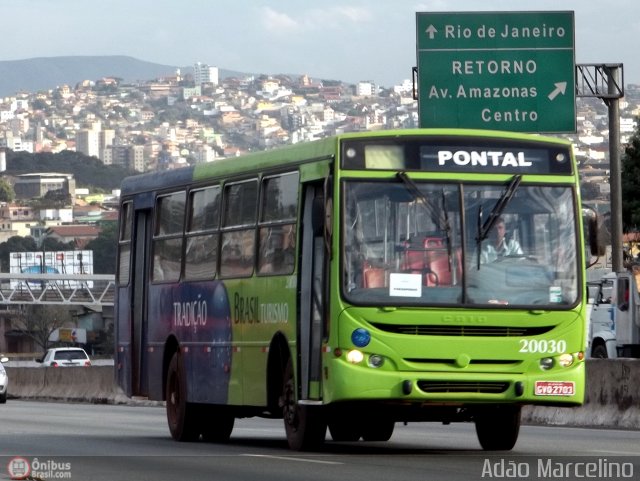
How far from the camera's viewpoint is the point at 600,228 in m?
17.9

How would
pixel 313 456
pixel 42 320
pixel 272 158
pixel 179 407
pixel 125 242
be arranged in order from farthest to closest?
pixel 42 320 < pixel 125 242 < pixel 179 407 < pixel 272 158 < pixel 313 456

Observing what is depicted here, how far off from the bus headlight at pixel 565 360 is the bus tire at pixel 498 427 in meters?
0.99

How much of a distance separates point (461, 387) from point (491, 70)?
16293mm

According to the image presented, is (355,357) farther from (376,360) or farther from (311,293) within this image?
(311,293)

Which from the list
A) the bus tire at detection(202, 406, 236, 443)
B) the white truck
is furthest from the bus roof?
the white truck

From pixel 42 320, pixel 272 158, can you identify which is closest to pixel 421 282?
pixel 272 158

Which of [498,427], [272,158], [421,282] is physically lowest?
[498,427]

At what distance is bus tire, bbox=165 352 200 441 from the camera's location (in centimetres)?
2142

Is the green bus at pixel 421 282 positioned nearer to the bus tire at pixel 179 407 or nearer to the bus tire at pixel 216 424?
the bus tire at pixel 179 407

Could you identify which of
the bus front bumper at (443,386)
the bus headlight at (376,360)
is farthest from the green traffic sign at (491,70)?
the bus headlight at (376,360)

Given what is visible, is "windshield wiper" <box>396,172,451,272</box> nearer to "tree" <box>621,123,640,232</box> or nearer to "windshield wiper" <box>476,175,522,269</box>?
"windshield wiper" <box>476,175,522,269</box>

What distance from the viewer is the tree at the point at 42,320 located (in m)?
158

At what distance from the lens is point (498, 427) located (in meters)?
18.8

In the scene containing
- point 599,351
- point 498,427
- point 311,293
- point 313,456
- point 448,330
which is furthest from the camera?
point 599,351
